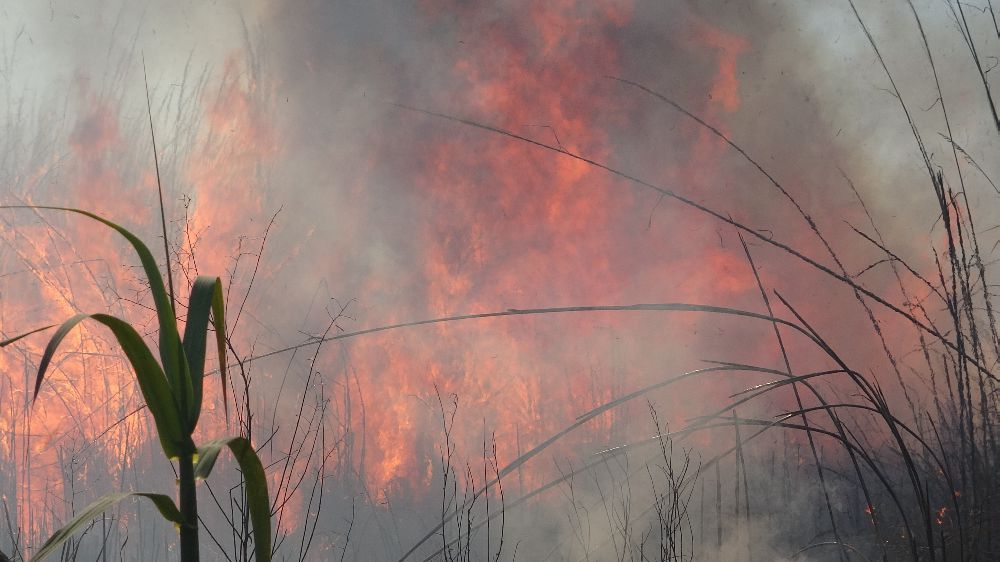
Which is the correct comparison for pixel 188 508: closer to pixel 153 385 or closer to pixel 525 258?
pixel 153 385

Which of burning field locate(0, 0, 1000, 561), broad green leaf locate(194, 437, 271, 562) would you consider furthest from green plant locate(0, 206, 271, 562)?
burning field locate(0, 0, 1000, 561)

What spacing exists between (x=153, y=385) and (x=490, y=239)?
890 cm

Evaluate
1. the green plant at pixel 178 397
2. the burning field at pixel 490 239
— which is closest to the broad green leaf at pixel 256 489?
the green plant at pixel 178 397

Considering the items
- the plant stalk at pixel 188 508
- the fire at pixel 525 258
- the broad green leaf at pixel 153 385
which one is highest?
the fire at pixel 525 258

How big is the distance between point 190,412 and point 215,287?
0.12 meters

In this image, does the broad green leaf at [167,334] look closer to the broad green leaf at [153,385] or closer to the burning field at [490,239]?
the broad green leaf at [153,385]

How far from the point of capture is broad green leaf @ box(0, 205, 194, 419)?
65cm

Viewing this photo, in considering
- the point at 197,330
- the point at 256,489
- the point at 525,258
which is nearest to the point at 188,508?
the point at 256,489

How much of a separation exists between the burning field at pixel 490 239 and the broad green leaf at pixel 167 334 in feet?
20.6

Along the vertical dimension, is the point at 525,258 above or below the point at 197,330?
above

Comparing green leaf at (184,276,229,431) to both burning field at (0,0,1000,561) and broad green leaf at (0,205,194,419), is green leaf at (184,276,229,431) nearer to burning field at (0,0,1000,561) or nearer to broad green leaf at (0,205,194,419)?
broad green leaf at (0,205,194,419)

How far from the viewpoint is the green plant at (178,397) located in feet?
2.18

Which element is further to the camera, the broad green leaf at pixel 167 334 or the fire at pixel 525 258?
the fire at pixel 525 258

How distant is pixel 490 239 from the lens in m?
9.57
